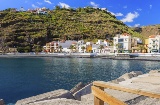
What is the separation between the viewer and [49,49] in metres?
153

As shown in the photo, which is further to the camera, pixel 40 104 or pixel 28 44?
pixel 28 44

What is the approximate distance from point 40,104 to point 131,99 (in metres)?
3.33

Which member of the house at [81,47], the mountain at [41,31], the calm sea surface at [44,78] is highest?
the mountain at [41,31]

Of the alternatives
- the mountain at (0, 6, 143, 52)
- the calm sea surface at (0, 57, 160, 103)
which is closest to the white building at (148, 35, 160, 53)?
the mountain at (0, 6, 143, 52)

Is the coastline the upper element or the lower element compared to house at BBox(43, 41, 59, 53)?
lower

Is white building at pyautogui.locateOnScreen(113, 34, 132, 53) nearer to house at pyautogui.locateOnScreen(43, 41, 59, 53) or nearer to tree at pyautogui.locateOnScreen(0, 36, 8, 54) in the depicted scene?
house at pyautogui.locateOnScreen(43, 41, 59, 53)

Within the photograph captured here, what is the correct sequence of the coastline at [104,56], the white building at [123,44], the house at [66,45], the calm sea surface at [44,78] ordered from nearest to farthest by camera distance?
the calm sea surface at [44,78]
the coastline at [104,56]
the white building at [123,44]
the house at [66,45]

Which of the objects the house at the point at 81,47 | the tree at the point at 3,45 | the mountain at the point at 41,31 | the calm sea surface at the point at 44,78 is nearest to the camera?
the calm sea surface at the point at 44,78

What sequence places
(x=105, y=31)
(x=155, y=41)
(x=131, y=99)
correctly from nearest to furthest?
(x=131, y=99) → (x=155, y=41) → (x=105, y=31)

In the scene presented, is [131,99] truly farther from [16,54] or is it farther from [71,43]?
[71,43]

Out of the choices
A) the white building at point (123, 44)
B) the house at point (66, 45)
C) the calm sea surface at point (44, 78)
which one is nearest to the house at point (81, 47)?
the house at point (66, 45)

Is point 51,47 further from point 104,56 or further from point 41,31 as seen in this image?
point 104,56

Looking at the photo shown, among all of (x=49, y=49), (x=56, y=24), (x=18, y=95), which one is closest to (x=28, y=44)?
(x=49, y=49)

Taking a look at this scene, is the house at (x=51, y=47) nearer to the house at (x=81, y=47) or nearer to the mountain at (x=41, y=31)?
the mountain at (x=41, y=31)
